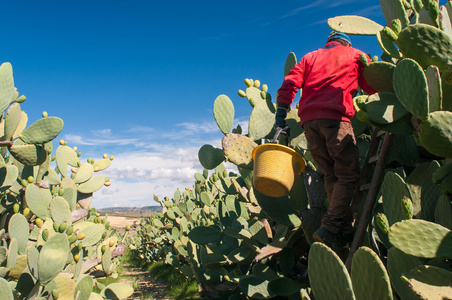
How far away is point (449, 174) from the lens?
1.45m

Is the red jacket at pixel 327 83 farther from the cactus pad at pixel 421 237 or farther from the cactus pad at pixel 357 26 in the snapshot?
the cactus pad at pixel 421 237

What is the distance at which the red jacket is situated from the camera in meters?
2.25

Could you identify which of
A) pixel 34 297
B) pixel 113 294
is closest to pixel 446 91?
pixel 34 297

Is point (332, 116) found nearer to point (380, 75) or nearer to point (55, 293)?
point (380, 75)

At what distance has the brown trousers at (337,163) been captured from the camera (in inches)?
82.3

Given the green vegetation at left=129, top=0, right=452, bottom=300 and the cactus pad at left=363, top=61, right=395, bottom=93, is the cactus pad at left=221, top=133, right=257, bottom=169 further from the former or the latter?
the cactus pad at left=363, top=61, right=395, bottom=93

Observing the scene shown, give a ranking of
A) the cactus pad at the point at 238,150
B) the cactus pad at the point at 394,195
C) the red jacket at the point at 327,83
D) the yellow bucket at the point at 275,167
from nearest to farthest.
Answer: the cactus pad at the point at 394,195
the yellow bucket at the point at 275,167
the red jacket at the point at 327,83
the cactus pad at the point at 238,150

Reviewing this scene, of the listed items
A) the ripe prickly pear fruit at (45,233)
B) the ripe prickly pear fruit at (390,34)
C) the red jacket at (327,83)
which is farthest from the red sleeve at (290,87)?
the ripe prickly pear fruit at (45,233)

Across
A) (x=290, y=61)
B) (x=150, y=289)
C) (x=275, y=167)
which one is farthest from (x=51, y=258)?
(x=150, y=289)

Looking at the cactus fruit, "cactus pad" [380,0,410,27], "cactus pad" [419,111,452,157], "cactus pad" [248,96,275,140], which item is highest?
"cactus pad" [380,0,410,27]

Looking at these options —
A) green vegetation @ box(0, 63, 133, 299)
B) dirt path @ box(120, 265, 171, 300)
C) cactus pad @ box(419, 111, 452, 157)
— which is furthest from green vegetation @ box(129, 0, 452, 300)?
dirt path @ box(120, 265, 171, 300)

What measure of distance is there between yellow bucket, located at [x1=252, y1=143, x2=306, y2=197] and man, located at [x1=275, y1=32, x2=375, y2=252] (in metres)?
0.23

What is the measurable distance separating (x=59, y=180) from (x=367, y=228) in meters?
2.84

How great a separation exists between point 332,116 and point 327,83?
0.78 feet
